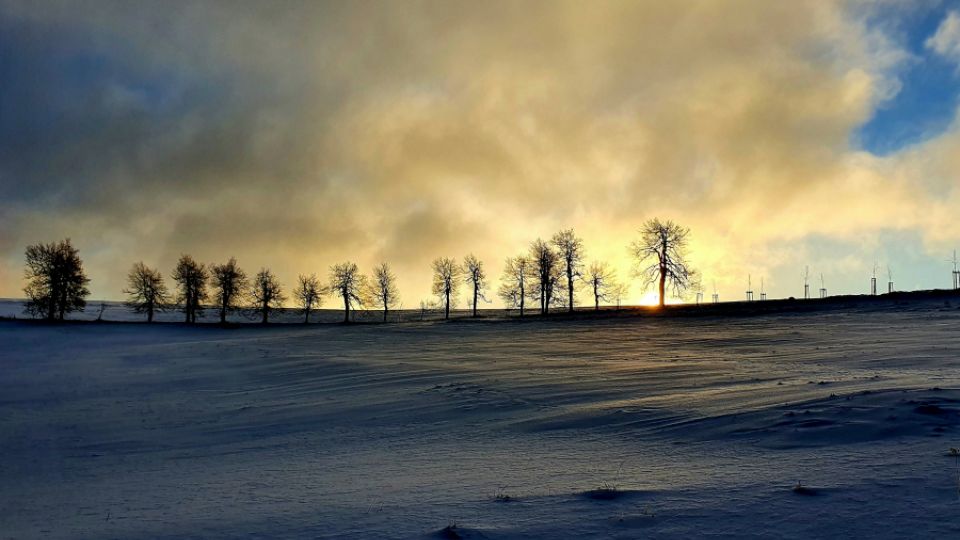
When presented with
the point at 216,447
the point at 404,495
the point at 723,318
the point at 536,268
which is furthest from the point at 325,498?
the point at 536,268

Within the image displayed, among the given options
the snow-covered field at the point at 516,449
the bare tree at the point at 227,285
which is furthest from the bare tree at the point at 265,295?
the snow-covered field at the point at 516,449

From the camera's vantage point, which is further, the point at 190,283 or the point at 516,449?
the point at 190,283

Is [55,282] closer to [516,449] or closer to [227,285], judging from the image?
[227,285]

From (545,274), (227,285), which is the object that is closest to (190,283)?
(227,285)

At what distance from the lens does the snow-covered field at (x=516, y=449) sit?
267 inches

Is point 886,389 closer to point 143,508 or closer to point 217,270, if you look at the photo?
point 143,508

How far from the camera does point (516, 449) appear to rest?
36.0 feet

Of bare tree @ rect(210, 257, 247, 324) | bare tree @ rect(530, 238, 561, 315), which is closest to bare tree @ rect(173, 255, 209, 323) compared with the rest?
bare tree @ rect(210, 257, 247, 324)

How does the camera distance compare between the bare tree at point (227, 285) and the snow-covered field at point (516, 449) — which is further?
the bare tree at point (227, 285)

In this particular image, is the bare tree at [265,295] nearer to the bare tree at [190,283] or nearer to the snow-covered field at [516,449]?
the bare tree at [190,283]

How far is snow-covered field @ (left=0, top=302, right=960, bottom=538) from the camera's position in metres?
6.79

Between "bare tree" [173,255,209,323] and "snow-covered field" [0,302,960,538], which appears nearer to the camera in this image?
"snow-covered field" [0,302,960,538]

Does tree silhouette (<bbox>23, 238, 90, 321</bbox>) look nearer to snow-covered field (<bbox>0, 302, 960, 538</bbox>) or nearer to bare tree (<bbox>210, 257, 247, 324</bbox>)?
bare tree (<bbox>210, 257, 247, 324</bbox>)

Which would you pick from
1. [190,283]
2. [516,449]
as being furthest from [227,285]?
[516,449]
